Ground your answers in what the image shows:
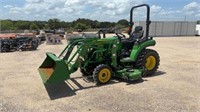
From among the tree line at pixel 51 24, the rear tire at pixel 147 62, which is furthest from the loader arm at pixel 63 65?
the tree line at pixel 51 24

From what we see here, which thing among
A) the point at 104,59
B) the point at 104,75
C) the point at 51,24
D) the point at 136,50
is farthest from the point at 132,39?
the point at 51,24

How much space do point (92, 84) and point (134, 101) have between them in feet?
5.85

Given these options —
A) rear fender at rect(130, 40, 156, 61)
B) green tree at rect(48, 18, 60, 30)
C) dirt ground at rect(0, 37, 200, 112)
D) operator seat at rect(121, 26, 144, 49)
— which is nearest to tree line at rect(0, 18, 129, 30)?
green tree at rect(48, 18, 60, 30)

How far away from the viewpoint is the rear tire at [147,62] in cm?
781

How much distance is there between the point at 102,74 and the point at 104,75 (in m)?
0.08

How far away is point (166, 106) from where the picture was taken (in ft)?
17.4

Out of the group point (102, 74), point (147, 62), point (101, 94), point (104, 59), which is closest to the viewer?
point (101, 94)

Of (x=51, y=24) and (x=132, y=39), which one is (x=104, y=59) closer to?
(x=132, y=39)

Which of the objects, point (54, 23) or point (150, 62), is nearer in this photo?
point (150, 62)

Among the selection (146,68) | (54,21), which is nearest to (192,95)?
(146,68)

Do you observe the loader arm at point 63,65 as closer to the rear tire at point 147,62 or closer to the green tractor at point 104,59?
the green tractor at point 104,59

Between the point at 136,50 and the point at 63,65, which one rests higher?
the point at 136,50

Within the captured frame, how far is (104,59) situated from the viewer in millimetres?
7402

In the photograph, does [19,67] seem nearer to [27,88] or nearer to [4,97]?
[27,88]
